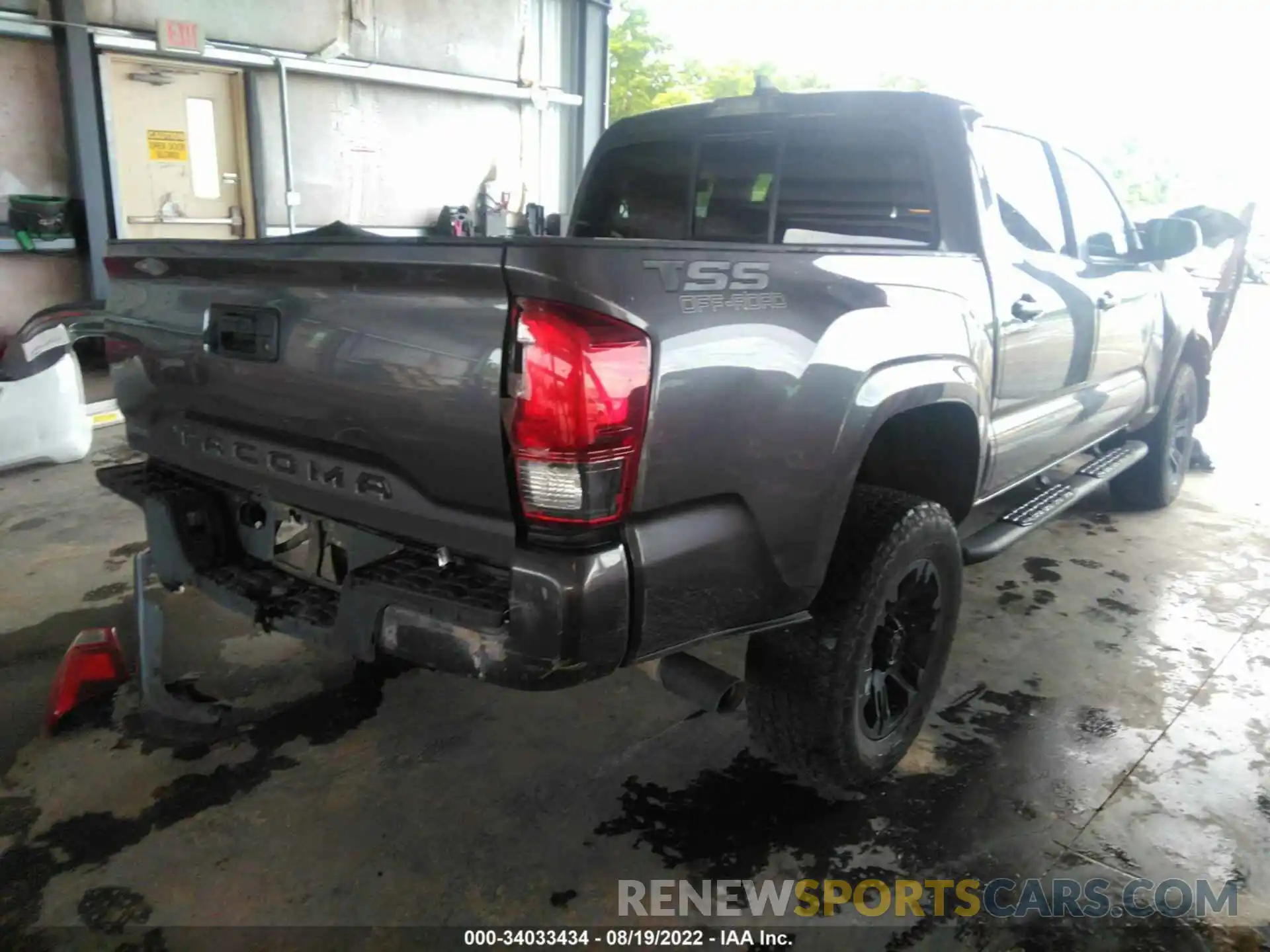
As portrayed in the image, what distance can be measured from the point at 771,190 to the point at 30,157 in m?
6.49

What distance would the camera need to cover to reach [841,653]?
2131mm

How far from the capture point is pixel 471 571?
1.78 m

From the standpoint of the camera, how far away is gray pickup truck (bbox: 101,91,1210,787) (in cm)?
160

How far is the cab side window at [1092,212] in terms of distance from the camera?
3.47 metres

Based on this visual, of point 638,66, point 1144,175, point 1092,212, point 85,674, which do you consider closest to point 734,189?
point 1092,212

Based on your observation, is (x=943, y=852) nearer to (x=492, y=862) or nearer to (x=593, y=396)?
(x=492, y=862)

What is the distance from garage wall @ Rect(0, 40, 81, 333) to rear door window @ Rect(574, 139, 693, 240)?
566 centimetres

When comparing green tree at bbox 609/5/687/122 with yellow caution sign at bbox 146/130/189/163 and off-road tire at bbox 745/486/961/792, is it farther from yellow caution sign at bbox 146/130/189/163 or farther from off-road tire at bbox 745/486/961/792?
off-road tire at bbox 745/486/961/792

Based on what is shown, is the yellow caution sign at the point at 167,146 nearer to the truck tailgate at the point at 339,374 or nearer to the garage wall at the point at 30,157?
the garage wall at the point at 30,157

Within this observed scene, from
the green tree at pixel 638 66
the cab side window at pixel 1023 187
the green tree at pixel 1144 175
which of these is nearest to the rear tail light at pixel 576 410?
the cab side window at pixel 1023 187

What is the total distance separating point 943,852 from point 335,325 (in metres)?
1.88

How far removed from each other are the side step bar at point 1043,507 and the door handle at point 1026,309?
0.70 metres

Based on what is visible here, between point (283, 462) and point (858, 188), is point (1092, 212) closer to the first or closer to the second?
point (858, 188)
